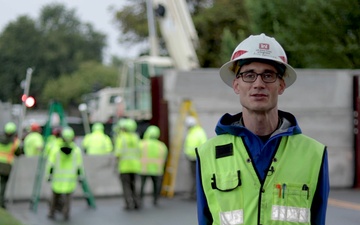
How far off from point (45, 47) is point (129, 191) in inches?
2844

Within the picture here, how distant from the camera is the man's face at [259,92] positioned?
3.71m

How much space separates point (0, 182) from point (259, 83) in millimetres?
14675

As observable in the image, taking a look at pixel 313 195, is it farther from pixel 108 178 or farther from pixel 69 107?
pixel 69 107

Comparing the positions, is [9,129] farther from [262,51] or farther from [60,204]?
[262,51]

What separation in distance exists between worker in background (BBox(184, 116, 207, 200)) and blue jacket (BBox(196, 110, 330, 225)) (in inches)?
581

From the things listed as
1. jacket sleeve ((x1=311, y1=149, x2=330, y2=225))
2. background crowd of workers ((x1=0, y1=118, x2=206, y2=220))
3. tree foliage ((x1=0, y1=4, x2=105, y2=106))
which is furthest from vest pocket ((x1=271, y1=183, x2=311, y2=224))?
tree foliage ((x1=0, y1=4, x2=105, y2=106))

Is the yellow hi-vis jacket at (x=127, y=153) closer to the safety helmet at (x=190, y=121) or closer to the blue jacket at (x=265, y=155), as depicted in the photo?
the safety helmet at (x=190, y=121)

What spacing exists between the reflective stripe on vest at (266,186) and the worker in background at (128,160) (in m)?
14.0

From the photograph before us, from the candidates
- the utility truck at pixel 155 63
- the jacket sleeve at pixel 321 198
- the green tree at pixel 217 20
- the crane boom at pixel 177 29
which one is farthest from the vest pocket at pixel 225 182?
the green tree at pixel 217 20

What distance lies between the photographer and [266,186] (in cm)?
365

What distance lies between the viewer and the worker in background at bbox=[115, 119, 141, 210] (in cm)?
1780

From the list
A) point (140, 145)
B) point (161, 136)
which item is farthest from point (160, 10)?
point (140, 145)

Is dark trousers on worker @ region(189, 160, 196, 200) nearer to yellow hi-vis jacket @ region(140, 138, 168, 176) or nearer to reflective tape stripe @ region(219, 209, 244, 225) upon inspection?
yellow hi-vis jacket @ region(140, 138, 168, 176)

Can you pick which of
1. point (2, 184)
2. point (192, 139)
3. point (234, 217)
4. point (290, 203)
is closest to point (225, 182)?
point (234, 217)
